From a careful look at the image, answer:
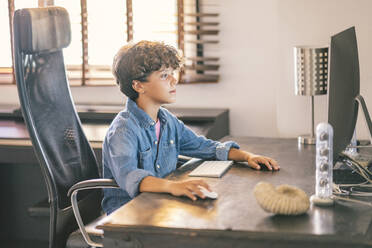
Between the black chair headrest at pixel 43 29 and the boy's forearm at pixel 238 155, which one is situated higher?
the black chair headrest at pixel 43 29

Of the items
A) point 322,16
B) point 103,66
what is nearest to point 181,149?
point 322,16

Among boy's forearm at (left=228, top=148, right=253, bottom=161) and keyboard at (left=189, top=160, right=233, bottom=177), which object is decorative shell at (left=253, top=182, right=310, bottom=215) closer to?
keyboard at (left=189, top=160, right=233, bottom=177)

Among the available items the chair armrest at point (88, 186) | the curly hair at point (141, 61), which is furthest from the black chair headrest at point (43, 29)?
the chair armrest at point (88, 186)

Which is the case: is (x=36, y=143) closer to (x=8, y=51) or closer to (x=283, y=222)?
(x=283, y=222)

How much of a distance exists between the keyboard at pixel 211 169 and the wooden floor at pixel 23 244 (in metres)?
1.80

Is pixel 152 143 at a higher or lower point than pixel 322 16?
lower

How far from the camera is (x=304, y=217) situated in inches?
65.5

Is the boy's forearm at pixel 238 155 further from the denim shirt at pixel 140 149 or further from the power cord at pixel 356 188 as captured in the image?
the power cord at pixel 356 188

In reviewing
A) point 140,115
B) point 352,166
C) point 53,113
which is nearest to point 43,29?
point 53,113

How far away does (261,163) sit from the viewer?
2.33 m

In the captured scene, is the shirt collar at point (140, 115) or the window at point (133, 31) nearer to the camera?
the shirt collar at point (140, 115)

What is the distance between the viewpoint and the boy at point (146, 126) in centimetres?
219

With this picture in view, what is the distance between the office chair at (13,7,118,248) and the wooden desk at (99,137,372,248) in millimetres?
497

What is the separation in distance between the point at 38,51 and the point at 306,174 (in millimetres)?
1088
